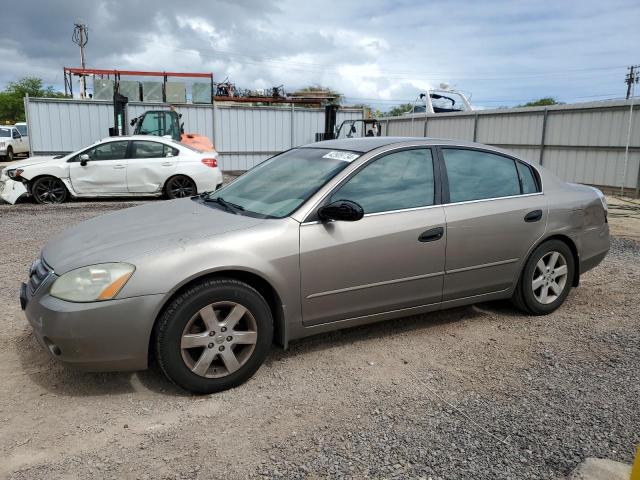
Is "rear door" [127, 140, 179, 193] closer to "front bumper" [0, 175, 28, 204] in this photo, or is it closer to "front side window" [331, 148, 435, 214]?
"front bumper" [0, 175, 28, 204]

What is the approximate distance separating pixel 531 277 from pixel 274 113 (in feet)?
58.8

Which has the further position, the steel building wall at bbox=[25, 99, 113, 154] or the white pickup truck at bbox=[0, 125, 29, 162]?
the white pickup truck at bbox=[0, 125, 29, 162]

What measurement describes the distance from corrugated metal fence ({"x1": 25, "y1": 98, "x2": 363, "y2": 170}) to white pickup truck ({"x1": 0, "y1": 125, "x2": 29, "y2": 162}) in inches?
337

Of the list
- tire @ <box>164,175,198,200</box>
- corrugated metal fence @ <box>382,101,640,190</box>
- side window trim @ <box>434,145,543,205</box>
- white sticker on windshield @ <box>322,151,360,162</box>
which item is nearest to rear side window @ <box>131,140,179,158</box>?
tire @ <box>164,175,198,200</box>

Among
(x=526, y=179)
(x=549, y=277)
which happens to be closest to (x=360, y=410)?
(x=549, y=277)

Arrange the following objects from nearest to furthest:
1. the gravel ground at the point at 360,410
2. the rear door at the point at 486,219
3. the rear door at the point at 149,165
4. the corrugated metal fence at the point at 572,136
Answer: the gravel ground at the point at 360,410 < the rear door at the point at 486,219 < the rear door at the point at 149,165 < the corrugated metal fence at the point at 572,136

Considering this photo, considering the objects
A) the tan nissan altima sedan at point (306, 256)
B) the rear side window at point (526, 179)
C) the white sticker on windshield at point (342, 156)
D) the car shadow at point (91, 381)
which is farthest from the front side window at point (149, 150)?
the rear side window at point (526, 179)

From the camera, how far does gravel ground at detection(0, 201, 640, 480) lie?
8.61 feet

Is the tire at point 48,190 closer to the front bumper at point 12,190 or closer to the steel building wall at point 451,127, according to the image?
the front bumper at point 12,190

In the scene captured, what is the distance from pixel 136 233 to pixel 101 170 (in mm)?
8782

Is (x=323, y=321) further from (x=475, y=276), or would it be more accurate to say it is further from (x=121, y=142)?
(x=121, y=142)

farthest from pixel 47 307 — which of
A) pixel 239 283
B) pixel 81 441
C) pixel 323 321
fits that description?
pixel 323 321

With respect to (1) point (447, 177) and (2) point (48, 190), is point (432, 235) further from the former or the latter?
(2) point (48, 190)

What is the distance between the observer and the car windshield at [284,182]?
12.3 feet
